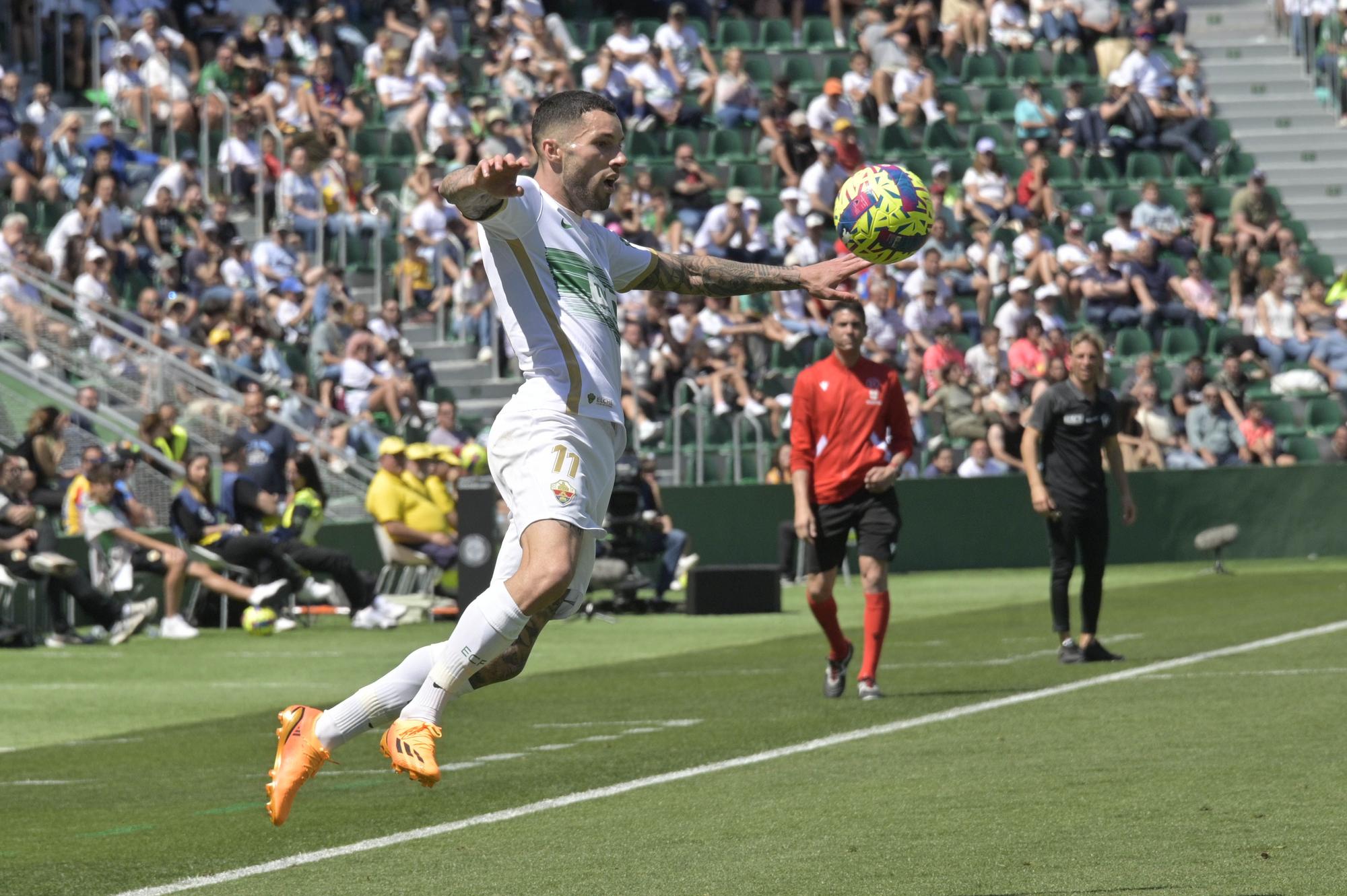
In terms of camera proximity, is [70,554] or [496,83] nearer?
[70,554]

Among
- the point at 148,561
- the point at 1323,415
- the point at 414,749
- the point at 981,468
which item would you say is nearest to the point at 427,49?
the point at 981,468

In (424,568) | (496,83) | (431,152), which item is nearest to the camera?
(424,568)

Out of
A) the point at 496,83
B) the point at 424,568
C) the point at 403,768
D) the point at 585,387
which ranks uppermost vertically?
the point at 496,83

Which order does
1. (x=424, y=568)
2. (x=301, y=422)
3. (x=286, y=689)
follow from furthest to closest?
(x=301, y=422) → (x=424, y=568) → (x=286, y=689)

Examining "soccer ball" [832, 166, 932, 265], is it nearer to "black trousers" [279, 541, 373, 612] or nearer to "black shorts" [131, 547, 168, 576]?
"black shorts" [131, 547, 168, 576]

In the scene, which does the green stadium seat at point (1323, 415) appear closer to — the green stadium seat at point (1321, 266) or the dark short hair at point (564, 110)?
the green stadium seat at point (1321, 266)

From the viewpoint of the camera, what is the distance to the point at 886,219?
8117 mm

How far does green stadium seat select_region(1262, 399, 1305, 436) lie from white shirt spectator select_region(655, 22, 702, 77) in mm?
9279

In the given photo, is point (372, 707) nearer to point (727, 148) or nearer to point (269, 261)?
point (269, 261)

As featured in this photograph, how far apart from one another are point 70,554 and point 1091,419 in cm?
984

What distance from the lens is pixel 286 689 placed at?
14.7 metres

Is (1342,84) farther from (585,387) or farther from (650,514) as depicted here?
(585,387)

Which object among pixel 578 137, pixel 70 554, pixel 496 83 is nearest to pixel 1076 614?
pixel 70 554

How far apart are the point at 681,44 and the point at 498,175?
Result: 80.7 feet
